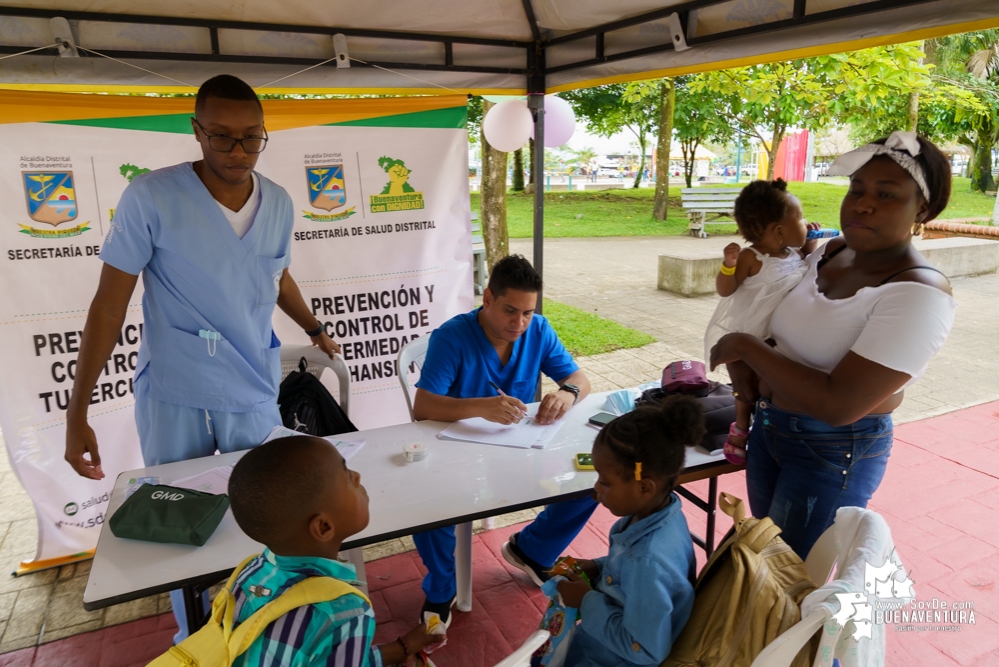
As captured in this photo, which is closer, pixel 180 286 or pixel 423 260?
pixel 180 286

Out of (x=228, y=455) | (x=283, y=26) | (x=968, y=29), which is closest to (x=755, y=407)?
(x=968, y=29)

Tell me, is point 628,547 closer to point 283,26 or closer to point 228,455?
point 228,455

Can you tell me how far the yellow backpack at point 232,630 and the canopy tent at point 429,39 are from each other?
2.48 meters

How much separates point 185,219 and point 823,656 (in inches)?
83.4

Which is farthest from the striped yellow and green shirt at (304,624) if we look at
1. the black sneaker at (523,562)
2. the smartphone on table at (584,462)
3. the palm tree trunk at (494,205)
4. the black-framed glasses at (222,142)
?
the palm tree trunk at (494,205)

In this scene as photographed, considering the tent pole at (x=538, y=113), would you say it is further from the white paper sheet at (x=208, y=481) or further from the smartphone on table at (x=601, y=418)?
the white paper sheet at (x=208, y=481)

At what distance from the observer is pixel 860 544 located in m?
1.33

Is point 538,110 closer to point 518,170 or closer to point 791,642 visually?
point 791,642

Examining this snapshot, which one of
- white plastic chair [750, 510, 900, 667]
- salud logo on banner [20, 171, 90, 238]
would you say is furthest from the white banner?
white plastic chair [750, 510, 900, 667]

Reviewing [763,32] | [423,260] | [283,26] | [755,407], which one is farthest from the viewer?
[423,260]

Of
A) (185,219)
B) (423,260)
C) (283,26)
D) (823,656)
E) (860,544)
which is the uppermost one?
(283,26)

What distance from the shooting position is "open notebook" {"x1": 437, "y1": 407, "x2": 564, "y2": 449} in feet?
7.57

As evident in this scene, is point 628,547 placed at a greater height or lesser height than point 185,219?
lesser

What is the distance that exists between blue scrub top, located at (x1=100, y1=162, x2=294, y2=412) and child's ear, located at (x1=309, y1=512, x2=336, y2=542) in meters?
1.09
